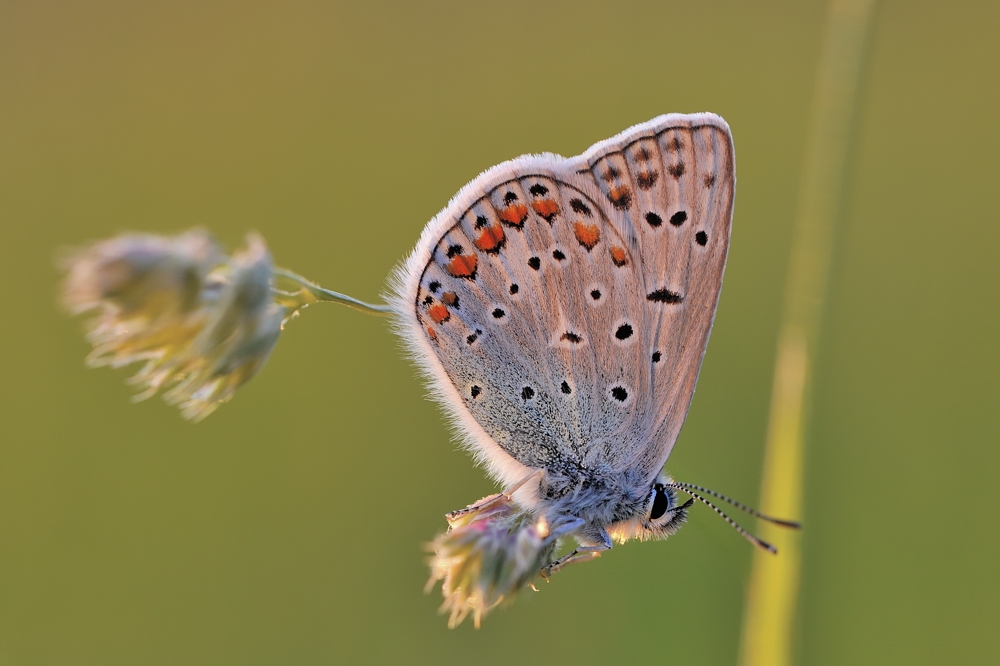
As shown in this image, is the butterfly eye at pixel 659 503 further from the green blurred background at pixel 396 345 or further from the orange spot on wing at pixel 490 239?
the orange spot on wing at pixel 490 239

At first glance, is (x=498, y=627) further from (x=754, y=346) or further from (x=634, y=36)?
(x=634, y=36)

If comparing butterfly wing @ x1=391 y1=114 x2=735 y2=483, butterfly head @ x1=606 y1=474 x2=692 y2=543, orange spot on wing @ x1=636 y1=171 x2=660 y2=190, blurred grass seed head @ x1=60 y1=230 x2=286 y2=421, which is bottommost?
butterfly head @ x1=606 y1=474 x2=692 y2=543

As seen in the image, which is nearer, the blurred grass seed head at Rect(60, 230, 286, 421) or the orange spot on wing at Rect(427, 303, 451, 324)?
the blurred grass seed head at Rect(60, 230, 286, 421)

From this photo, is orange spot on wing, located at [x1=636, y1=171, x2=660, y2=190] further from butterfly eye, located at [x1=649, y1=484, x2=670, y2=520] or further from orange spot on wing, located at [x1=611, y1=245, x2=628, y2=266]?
butterfly eye, located at [x1=649, y1=484, x2=670, y2=520]

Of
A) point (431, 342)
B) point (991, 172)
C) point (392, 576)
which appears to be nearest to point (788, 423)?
point (431, 342)

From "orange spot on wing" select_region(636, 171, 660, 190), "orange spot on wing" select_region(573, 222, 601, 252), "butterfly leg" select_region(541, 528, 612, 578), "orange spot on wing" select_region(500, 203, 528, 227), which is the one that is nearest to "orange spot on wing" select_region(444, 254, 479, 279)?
"orange spot on wing" select_region(500, 203, 528, 227)

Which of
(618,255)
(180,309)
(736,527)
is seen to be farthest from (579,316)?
(180,309)

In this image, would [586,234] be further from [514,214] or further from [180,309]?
[180,309]
